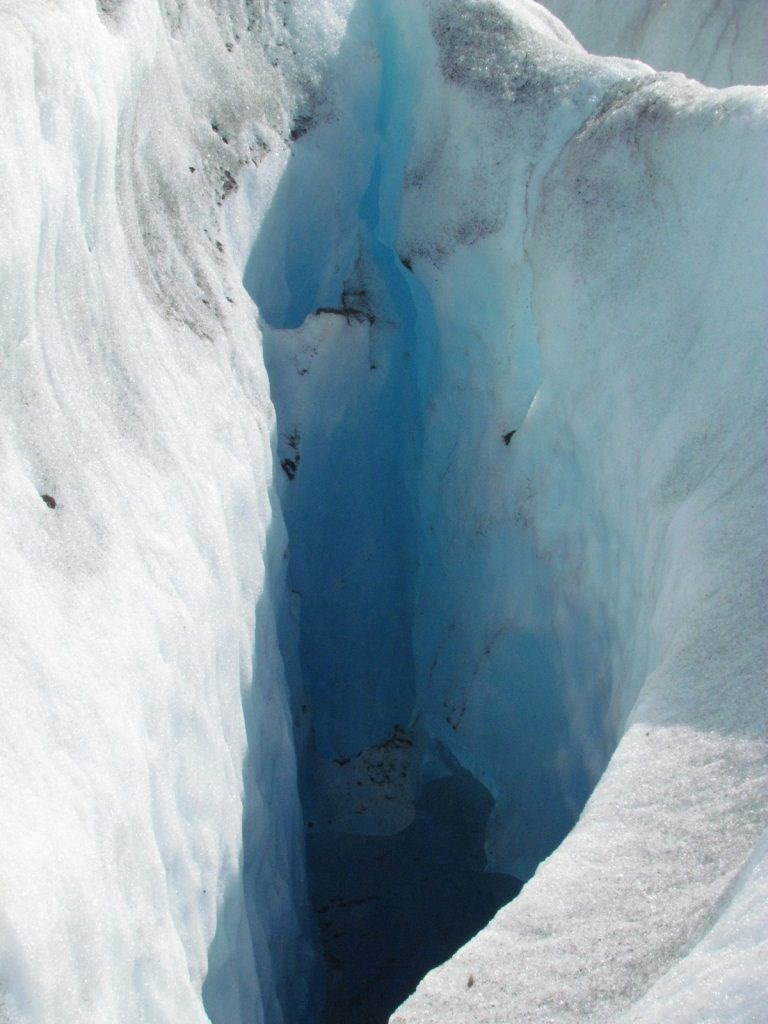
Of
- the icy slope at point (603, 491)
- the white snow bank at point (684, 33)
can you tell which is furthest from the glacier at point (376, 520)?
the white snow bank at point (684, 33)

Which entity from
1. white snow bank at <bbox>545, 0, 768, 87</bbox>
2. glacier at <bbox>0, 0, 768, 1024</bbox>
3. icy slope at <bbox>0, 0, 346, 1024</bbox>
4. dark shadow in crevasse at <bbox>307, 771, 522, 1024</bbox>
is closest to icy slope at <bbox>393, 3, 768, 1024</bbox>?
glacier at <bbox>0, 0, 768, 1024</bbox>

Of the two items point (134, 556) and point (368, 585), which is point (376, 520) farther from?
point (134, 556)

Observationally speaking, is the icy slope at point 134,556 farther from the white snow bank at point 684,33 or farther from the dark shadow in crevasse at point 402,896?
the white snow bank at point 684,33

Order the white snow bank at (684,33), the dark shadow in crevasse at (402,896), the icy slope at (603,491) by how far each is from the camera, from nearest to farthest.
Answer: the icy slope at (603,491)
the dark shadow in crevasse at (402,896)
the white snow bank at (684,33)

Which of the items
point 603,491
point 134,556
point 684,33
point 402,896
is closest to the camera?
point 134,556

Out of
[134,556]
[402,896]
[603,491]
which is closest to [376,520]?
[603,491]

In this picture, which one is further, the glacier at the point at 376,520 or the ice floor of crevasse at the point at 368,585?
the ice floor of crevasse at the point at 368,585

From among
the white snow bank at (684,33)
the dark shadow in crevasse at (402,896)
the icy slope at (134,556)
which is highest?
the white snow bank at (684,33)

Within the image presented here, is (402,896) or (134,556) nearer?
(134,556)
